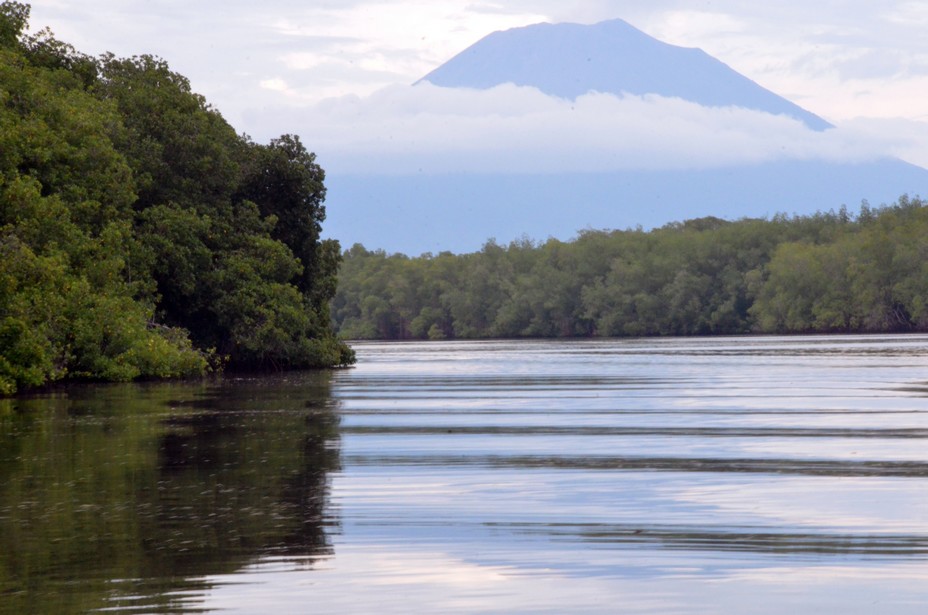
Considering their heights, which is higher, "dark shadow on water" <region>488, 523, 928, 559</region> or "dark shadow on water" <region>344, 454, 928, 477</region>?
"dark shadow on water" <region>344, 454, 928, 477</region>

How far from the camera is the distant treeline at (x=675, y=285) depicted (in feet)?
447

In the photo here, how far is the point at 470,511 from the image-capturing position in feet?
42.2

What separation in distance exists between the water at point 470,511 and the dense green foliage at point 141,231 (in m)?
11.1

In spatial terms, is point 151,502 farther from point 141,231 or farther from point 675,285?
point 675,285

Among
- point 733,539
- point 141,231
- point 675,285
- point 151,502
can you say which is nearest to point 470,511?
point 733,539

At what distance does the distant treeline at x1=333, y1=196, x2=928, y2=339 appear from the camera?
13612cm

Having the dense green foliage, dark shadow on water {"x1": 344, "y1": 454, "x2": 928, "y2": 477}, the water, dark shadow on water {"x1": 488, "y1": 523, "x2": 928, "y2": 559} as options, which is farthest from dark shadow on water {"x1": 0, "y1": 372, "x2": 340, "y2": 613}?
the dense green foliage

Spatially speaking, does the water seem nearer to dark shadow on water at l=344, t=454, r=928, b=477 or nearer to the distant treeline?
dark shadow on water at l=344, t=454, r=928, b=477

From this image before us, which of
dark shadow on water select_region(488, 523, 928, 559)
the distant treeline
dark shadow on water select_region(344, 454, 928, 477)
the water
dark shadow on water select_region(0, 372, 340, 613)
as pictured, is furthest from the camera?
the distant treeline

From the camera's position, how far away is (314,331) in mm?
56969

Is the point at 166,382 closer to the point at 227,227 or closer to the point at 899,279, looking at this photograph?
the point at 227,227

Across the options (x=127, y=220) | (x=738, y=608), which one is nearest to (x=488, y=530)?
(x=738, y=608)

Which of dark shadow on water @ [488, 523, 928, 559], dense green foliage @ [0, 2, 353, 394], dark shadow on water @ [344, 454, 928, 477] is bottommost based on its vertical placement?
dark shadow on water @ [488, 523, 928, 559]

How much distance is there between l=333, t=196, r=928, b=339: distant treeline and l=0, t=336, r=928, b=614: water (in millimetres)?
113624
